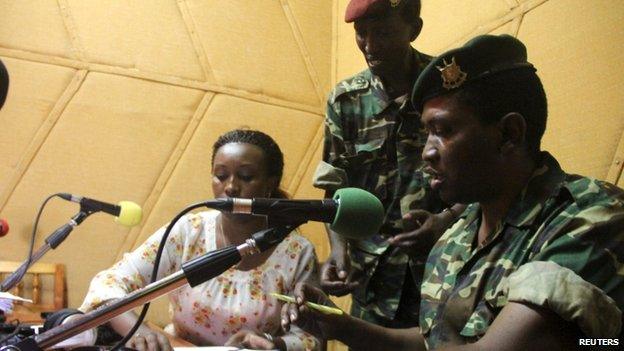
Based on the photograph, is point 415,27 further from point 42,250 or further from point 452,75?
point 42,250

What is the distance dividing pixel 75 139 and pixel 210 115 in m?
0.90

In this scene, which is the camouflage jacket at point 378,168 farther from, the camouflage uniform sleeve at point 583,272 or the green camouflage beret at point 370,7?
the camouflage uniform sleeve at point 583,272

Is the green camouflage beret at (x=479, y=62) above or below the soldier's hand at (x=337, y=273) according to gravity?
above

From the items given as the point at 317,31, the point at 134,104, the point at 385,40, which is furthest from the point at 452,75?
the point at 317,31

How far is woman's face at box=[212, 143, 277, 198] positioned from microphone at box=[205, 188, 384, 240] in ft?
4.15

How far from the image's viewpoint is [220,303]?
2297mm

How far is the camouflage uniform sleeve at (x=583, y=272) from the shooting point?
3.72 feet

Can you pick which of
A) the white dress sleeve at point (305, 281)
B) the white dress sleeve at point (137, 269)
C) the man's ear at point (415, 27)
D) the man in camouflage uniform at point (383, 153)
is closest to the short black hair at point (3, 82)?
the white dress sleeve at point (137, 269)

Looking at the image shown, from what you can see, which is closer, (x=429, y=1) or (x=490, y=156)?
(x=490, y=156)

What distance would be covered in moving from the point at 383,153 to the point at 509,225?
40.9 inches

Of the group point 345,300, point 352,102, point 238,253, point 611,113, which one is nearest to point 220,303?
point 352,102

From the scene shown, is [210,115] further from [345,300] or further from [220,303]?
[220,303]

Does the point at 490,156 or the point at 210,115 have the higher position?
the point at 210,115

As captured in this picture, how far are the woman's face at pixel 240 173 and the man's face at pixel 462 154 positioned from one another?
1.02 m
